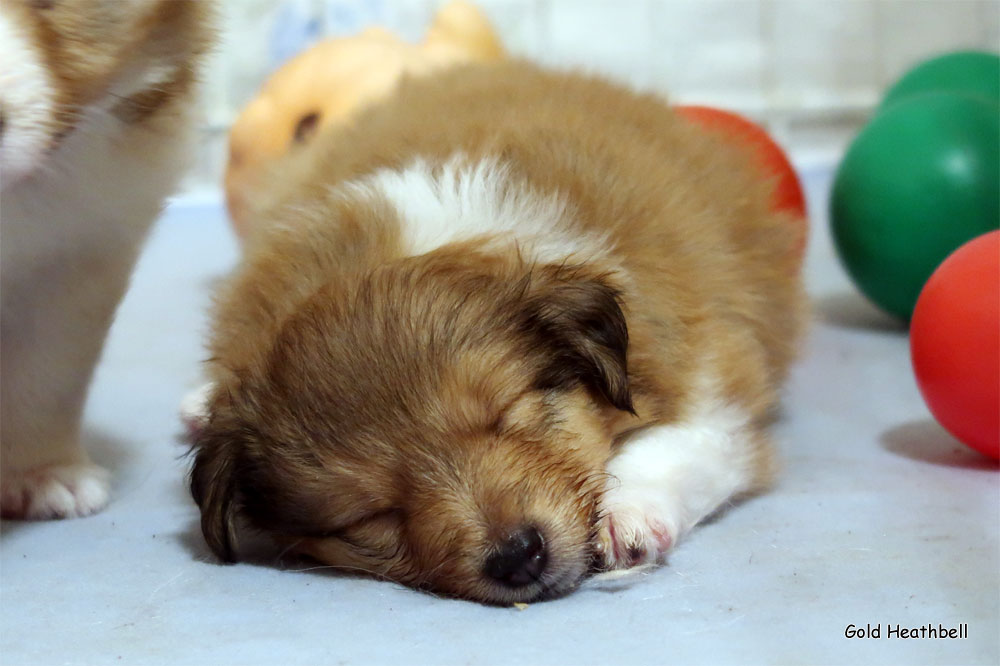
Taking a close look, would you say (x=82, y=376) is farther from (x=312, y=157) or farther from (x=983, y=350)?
(x=983, y=350)

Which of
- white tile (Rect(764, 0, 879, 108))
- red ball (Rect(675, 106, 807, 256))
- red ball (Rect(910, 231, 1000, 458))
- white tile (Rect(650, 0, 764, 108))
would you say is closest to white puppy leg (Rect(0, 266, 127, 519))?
red ball (Rect(910, 231, 1000, 458))

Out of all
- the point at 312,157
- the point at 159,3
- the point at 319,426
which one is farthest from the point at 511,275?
the point at 312,157

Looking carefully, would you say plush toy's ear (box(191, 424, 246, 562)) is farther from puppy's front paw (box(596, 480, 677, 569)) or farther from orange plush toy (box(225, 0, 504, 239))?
orange plush toy (box(225, 0, 504, 239))

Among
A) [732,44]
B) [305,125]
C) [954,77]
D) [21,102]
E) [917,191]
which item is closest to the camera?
[21,102]

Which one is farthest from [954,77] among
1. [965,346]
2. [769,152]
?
[965,346]

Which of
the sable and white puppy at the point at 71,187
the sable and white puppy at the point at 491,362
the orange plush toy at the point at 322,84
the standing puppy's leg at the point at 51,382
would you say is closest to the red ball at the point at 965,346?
the sable and white puppy at the point at 491,362

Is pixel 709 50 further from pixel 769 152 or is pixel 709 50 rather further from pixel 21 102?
pixel 21 102
